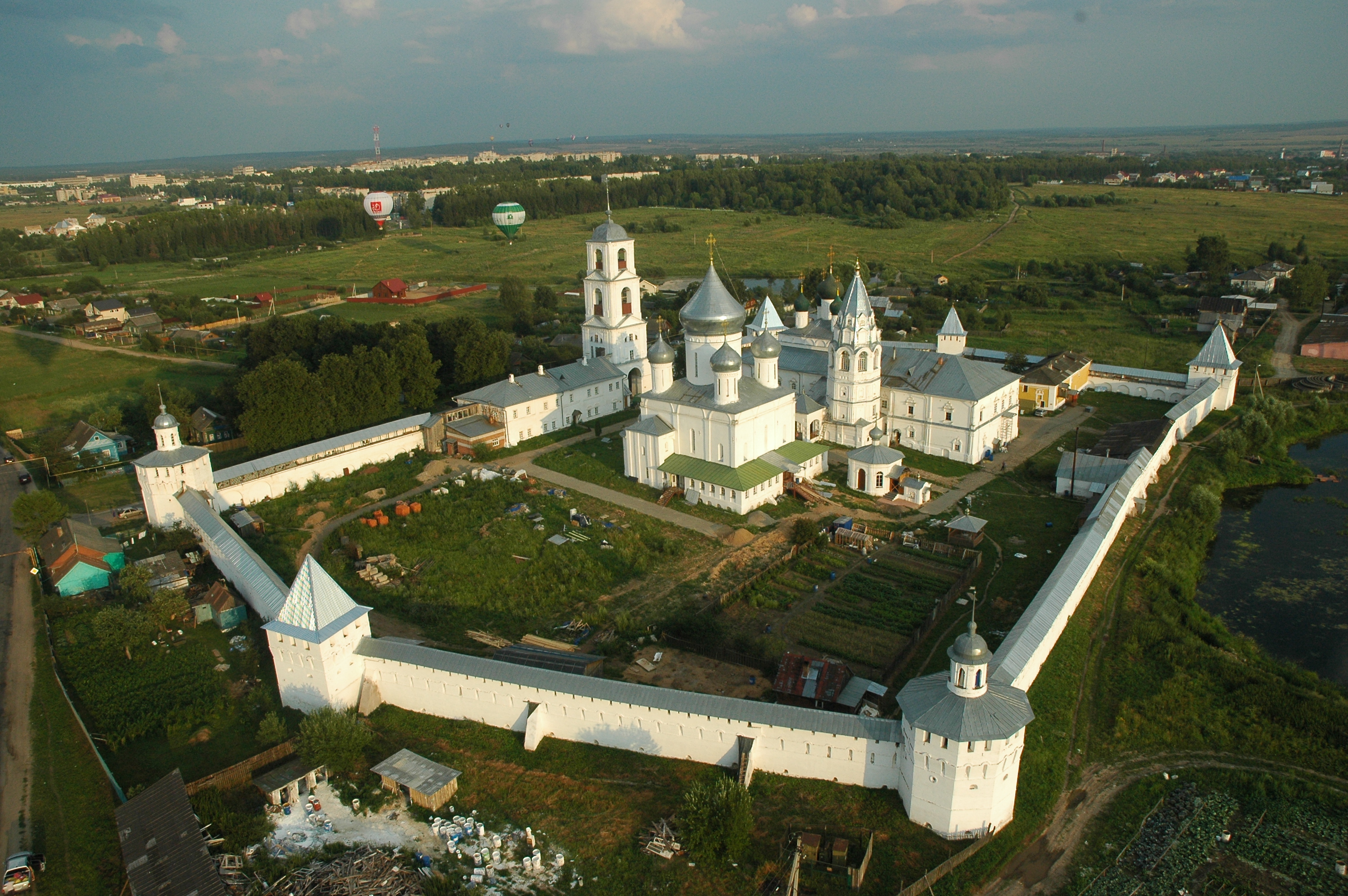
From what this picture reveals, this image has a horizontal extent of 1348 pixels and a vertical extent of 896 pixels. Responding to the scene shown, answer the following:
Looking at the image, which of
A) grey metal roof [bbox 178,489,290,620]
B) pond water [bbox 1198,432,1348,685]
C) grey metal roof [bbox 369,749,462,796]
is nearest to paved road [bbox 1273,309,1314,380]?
pond water [bbox 1198,432,1348,685]

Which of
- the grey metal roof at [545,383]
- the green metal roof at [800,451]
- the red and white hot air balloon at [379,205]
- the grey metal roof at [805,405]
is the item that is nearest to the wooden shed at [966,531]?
the green metal roof at [800,451]

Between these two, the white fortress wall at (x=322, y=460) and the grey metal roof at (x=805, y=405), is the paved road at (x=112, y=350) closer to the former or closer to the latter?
the white fortress wall at (x=322, y=460)

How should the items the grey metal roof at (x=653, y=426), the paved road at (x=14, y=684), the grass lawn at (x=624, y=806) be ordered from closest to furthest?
the grass lawn at (x=624, y=806)
the paved road at (x=14, y=684)
the grey metal roof at (x=653, y=426)

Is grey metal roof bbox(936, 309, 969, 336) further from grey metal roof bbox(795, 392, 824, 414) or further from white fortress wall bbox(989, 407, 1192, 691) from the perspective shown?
white fortress wall bbox(989, 407, 1192, 691)

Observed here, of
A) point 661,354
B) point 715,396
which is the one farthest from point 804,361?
point 715,396

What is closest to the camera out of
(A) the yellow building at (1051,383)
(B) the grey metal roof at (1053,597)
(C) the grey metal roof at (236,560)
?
(B) the grey metal roof at (1053,597)

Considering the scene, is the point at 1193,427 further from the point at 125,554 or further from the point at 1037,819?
the point at 125,554
